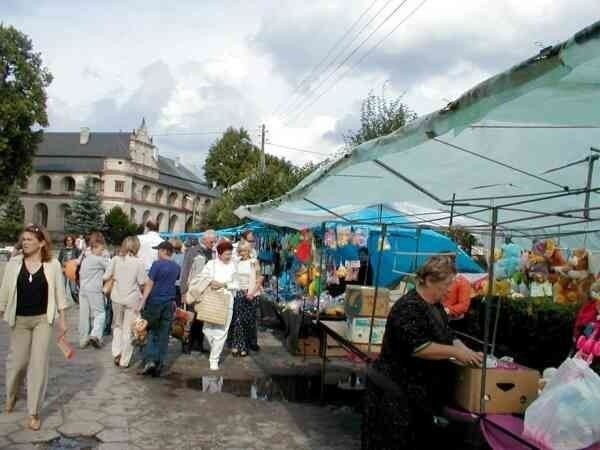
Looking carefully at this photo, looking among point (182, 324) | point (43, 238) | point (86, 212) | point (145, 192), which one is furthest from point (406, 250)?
point (145, 192)

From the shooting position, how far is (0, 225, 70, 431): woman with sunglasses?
5.29 metres

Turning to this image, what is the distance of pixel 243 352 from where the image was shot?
30.6ft

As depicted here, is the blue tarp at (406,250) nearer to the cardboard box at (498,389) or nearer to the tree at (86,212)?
the cardboard box at (498,389)

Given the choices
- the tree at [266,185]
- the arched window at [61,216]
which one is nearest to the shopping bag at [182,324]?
the tree at [266,185]

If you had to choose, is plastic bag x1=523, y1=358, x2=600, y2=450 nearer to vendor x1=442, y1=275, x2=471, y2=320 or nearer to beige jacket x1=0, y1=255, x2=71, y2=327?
beige jacket x1=0, y1=255, x2=71, y2=327

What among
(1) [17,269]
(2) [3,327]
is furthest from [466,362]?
(2) [3,327]

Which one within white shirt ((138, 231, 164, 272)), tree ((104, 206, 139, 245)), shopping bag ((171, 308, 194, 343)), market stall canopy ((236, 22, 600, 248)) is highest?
tree ((104, 206, 139, 245))

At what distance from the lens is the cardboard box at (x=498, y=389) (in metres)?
3.87

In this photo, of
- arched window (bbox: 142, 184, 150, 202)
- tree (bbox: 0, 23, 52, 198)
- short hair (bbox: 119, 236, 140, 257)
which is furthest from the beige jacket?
arched window (bbox: 142, 184, 150, 202)

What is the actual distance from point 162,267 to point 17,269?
246 centimetres

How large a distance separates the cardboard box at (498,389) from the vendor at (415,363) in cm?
13

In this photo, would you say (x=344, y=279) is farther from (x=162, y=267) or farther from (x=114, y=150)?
(x=114, y=150)

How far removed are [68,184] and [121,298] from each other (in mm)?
73225

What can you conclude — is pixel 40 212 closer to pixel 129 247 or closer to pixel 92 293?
pixel 92 293
